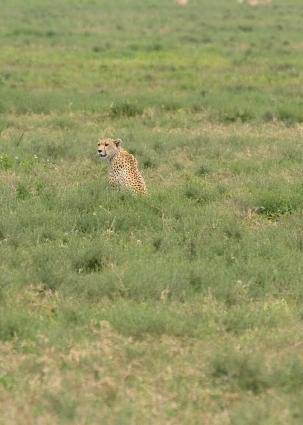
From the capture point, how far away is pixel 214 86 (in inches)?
782

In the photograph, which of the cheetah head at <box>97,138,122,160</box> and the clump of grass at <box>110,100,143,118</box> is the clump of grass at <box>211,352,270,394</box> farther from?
the clump of grass at <box>110,100,143,118</box>

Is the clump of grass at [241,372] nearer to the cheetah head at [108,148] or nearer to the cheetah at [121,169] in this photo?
the cheetah at [121,169]

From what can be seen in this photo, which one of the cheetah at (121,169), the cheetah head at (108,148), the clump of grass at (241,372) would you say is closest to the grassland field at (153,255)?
the clump of grass at (241,372)

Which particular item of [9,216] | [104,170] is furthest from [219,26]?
[9,216]

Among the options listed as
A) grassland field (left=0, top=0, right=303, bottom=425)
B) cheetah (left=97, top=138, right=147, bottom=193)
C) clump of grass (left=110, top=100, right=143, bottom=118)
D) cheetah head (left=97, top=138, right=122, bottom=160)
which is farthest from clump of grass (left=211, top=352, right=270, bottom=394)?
clump of grass (left=110, top=100, right=143, bottom=118)

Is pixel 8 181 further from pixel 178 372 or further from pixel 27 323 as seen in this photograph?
pixel 178 372

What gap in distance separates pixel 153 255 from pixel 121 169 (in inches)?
95.6

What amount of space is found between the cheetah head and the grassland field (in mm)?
335

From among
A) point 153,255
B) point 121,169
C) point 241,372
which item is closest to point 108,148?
point 121,169

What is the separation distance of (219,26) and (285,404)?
27961 millimetres

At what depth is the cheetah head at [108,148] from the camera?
11594 millimetres

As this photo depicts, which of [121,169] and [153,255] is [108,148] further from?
[153,255]

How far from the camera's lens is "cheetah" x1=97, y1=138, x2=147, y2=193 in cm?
1107

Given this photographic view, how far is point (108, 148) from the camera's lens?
1163cm
